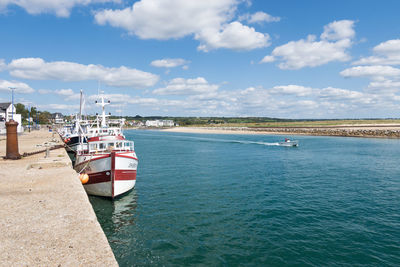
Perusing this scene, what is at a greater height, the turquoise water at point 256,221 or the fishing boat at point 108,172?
the fishing boat at point 108,172

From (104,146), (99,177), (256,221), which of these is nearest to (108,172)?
(99,177)

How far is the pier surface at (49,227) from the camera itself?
22.3 feet

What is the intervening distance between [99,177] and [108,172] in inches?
40.4

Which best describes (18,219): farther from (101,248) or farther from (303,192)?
(303,192)

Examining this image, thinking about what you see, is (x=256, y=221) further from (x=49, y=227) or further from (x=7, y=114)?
(x=7, y=114)

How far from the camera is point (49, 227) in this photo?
8773 mm

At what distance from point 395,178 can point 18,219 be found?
33.4 metres

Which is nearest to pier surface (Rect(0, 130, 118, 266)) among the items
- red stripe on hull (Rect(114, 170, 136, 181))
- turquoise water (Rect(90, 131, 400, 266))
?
turquoise water (Rect(90, 131, 400, 266))

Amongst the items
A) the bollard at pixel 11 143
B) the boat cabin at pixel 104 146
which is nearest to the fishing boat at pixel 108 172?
the boat cabin at pixel 104 146

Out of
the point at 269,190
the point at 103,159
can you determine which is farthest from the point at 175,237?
the point at 269,190

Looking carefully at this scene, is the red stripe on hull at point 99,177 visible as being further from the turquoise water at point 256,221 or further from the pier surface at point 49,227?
the pier surface at point 49,227

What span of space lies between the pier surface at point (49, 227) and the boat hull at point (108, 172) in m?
4.68

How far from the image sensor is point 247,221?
15703 mm

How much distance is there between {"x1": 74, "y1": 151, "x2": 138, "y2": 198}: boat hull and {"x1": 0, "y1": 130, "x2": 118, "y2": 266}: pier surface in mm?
4678
